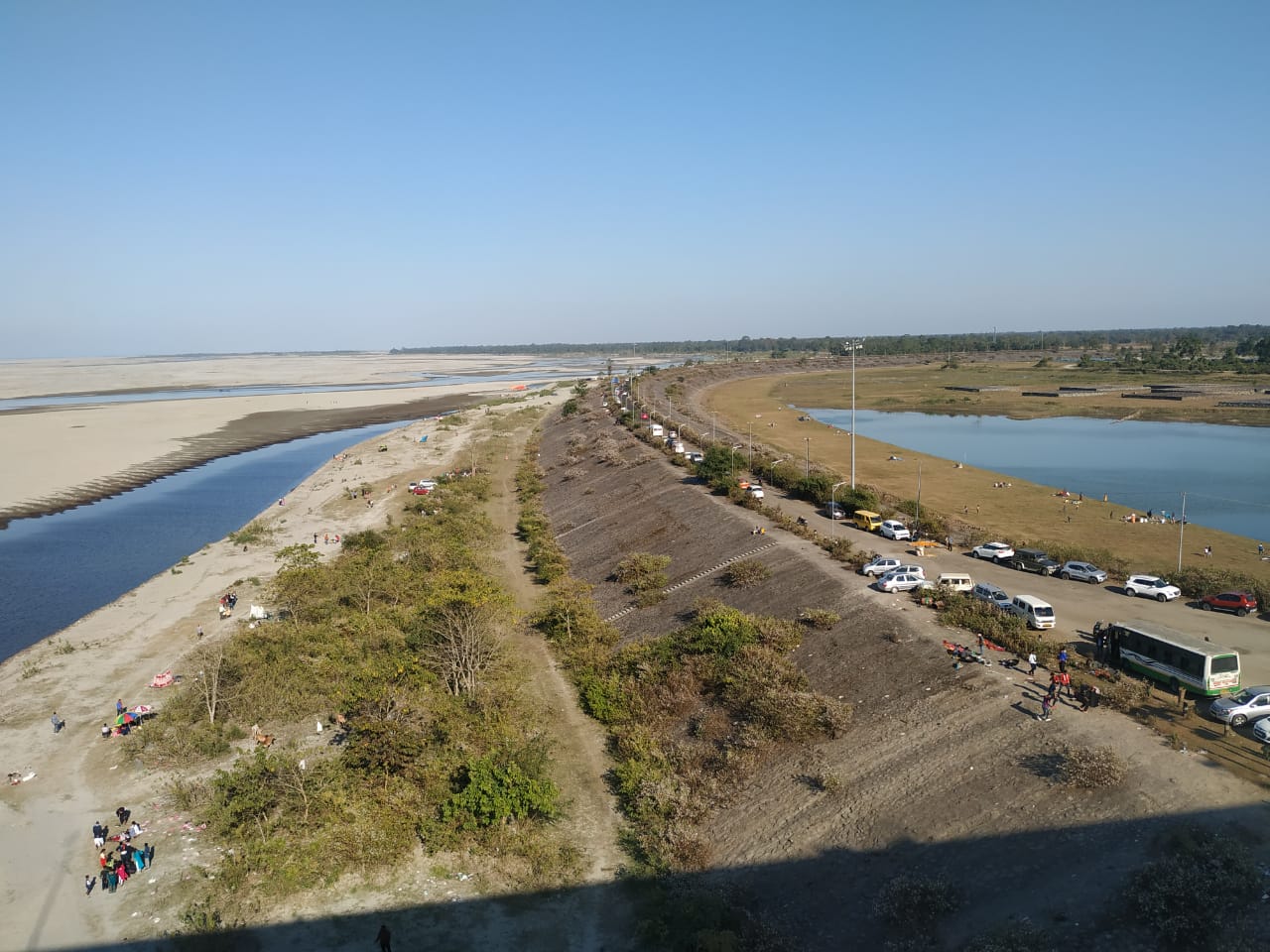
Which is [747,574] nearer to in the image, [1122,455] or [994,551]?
[994,551]

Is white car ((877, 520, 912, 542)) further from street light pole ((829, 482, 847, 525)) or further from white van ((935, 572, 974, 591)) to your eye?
white van ((935, 572, 974, 591))

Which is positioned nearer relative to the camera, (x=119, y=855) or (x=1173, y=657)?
(x=119, y=855)

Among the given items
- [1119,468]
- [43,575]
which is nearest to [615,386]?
[1119,468]

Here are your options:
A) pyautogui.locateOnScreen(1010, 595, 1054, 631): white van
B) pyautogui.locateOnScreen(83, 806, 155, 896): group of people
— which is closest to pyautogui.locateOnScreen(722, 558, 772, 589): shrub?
pyautogui.locateOnScreen(1010, 595, 1054, 631): white van

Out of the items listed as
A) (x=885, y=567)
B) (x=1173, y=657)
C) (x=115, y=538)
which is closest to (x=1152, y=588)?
(x=885, y=567)

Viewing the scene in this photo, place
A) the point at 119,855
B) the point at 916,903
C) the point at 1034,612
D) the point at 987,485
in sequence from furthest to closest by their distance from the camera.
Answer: the point at 987,485 < the point at 1034,612 < the point at 119,855 < the point at 916,903
